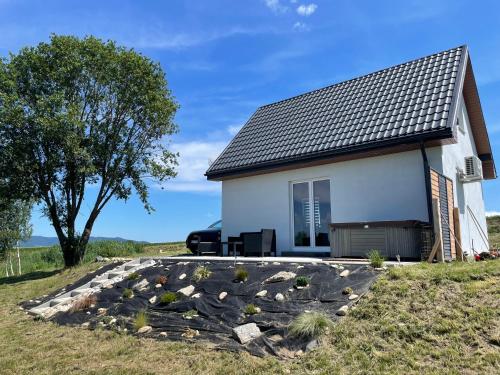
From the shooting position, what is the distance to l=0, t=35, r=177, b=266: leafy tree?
→ 1232 cm

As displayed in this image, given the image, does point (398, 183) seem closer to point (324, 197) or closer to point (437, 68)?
point (324, 197)

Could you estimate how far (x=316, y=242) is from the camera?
439 inches

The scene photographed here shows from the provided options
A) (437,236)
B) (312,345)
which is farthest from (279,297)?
(437,236)

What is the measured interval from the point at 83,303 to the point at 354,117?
28.3 ft

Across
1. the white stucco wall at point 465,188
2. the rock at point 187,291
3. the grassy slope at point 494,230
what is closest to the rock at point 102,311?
the rock at point 187,291

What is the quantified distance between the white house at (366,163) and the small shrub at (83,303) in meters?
5.44

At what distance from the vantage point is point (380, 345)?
4438 mm

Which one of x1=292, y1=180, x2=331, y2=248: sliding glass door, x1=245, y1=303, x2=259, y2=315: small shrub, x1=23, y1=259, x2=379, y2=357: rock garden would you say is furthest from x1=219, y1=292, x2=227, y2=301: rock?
x1=292, y1=180, x2=331, y2=248: sliding glass door

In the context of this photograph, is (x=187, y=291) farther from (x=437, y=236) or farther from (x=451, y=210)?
(x=451, y=210)

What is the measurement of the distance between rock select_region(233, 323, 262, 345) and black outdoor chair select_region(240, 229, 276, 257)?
5.54 meters

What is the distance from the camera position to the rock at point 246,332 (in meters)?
5.14

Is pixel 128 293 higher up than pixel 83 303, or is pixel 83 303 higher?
pixel 128 293

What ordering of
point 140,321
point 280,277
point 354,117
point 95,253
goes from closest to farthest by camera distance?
point 140,321, point 280,277, point 354,117, point 95,253

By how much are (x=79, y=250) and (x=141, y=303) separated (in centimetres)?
727
